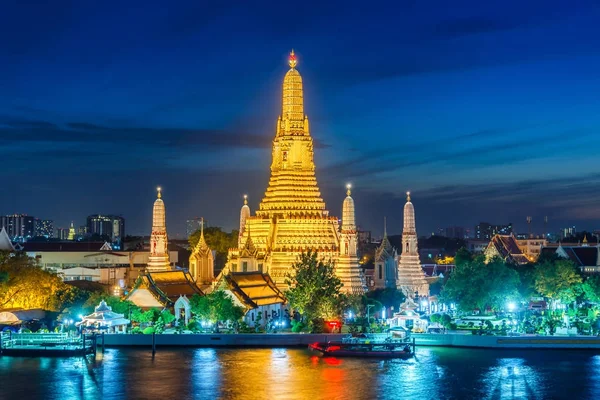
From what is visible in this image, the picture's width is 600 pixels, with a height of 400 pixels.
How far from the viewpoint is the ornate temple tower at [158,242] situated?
7556 centimetres

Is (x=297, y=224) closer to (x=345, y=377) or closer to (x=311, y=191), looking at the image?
(x=311, y=191)

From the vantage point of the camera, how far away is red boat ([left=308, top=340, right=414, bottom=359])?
187 feet

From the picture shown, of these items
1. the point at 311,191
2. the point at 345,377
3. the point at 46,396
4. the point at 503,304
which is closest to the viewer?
the point at 46,396

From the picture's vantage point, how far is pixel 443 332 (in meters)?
62.8

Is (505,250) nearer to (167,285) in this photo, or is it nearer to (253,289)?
(253,289)

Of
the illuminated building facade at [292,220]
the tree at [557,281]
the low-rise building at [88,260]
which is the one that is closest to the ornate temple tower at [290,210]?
the illuminated building facade at [292,220]

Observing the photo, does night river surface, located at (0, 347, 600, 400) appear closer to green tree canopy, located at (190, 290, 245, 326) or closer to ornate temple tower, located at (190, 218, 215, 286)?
green tree canopy, located at (190, 290, 245, 326)

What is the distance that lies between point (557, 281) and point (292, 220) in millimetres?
19295

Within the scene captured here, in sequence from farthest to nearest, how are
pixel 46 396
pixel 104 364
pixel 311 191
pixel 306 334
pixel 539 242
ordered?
pixel 539 242, pixel 311 191, pixel 306 334, pixel 104 364, pixel 46 396

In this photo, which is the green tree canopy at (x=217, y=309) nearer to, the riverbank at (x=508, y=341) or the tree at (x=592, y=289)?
the riverbank at (x=508, y=341)

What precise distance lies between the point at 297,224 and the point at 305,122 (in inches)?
301

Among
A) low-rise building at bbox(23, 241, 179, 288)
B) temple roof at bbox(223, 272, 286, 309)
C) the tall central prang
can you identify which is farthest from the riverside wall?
low-rise building at bbox(23, 241, 179, 288)

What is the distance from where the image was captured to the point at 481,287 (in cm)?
7019

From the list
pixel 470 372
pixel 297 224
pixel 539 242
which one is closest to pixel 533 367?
pixel 470 372
